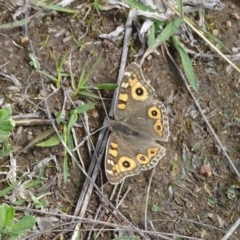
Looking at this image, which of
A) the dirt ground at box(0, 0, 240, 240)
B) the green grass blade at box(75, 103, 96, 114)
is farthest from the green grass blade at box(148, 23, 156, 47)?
the green grass blade at box(75, 103, 96, 114)

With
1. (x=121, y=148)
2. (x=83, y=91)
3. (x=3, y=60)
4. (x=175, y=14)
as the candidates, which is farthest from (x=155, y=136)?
(x=3, y=60)

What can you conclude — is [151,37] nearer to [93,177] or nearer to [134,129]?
[134,129]

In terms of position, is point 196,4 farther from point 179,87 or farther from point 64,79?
point 64,79

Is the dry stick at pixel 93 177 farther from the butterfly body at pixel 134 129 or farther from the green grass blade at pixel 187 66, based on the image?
the green grass blade at pixel 187 66

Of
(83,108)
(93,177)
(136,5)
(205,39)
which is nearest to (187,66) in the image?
(205,39)

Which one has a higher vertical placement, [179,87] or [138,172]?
[179,87]
